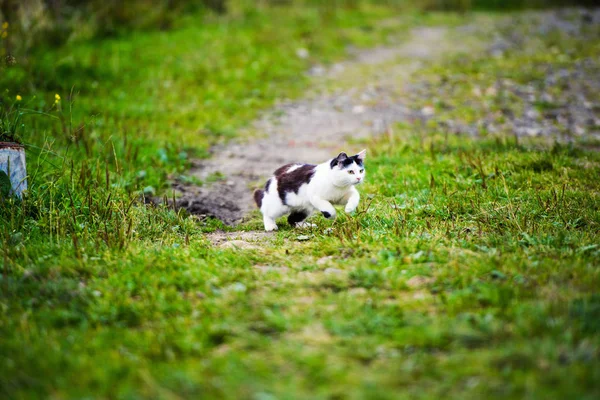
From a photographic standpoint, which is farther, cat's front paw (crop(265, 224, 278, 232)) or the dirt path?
the dirt path

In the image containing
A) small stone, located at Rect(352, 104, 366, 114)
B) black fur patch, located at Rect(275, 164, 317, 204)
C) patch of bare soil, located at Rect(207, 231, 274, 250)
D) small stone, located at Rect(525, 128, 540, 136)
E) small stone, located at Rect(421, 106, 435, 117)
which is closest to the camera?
patch of bare soil, located at Rect(207, 231, 274, 250)

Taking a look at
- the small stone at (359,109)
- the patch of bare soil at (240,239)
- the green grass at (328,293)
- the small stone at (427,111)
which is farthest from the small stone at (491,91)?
the patch of bare soil at (240,239)

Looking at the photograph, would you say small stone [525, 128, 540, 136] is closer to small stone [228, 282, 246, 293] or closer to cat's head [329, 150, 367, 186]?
cat's head [329, 150, 367, 186]

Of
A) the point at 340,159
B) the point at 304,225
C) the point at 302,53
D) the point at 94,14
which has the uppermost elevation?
the point at 94,14

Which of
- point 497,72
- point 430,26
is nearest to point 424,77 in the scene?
point 497,72

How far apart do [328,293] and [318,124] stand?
5929 mm

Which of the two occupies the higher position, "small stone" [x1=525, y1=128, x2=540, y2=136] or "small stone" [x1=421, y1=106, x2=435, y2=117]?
"small stone" [x1=421, y1=106, x2=435, y2=117]

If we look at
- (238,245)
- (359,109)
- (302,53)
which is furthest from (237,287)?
(302,53)

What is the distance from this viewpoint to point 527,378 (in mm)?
2537

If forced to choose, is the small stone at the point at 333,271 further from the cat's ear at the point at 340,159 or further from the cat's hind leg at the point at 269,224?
the cat's hind leg at the point at 269,224

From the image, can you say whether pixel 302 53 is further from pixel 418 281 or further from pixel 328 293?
pixel 328 293

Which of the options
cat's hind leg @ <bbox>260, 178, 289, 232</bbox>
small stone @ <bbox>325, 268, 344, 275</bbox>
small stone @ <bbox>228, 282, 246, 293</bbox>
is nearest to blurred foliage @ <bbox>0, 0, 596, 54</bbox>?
cat's hind leg @ <bbox>260, 178, 289, 232</bbox>

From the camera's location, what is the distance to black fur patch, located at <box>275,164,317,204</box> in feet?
16.9

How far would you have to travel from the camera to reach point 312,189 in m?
5.05
